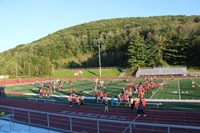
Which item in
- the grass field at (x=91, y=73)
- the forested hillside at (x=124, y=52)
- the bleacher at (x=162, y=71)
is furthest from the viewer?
the forested hillside at (x=124, y=52)

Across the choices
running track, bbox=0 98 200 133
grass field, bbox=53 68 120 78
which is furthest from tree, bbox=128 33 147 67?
running track, bbox=0 98 200 133

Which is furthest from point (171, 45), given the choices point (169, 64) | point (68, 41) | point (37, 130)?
point (37, 130)

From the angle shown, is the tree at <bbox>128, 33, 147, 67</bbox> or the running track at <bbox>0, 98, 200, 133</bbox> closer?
the running track at <bbox>0, 98, 200, 133</bbox>

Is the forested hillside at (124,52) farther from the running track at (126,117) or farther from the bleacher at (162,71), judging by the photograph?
the running track at (126,117)

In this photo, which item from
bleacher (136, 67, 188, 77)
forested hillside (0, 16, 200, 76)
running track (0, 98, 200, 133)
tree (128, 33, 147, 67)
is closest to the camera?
running track (0, 98, 200, 133)

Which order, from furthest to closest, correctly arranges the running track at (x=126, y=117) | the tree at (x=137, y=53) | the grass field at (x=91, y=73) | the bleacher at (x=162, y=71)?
the tree at (x=137, y=53) < the grass field at (x=91, y=73) < the bleacher at (x=162, y=71) < the running track at (x=126, y=117)

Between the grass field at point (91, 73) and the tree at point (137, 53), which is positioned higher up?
the tree at point (137, 53)

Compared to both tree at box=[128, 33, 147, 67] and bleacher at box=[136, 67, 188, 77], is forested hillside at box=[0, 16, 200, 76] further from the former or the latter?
bleacher at box=[136, 67, 188, 77]

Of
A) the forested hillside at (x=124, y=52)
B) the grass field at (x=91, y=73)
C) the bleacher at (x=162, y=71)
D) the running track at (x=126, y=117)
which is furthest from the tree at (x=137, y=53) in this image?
the running track at (x=126, y=117)

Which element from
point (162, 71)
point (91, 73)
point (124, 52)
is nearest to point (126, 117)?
point (162, 71)

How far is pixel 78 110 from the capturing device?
23.2 meters

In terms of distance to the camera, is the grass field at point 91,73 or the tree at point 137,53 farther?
the tree at point 137,53

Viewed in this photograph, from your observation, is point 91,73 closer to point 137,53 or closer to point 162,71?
point 137,53

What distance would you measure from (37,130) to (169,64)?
73.2m
